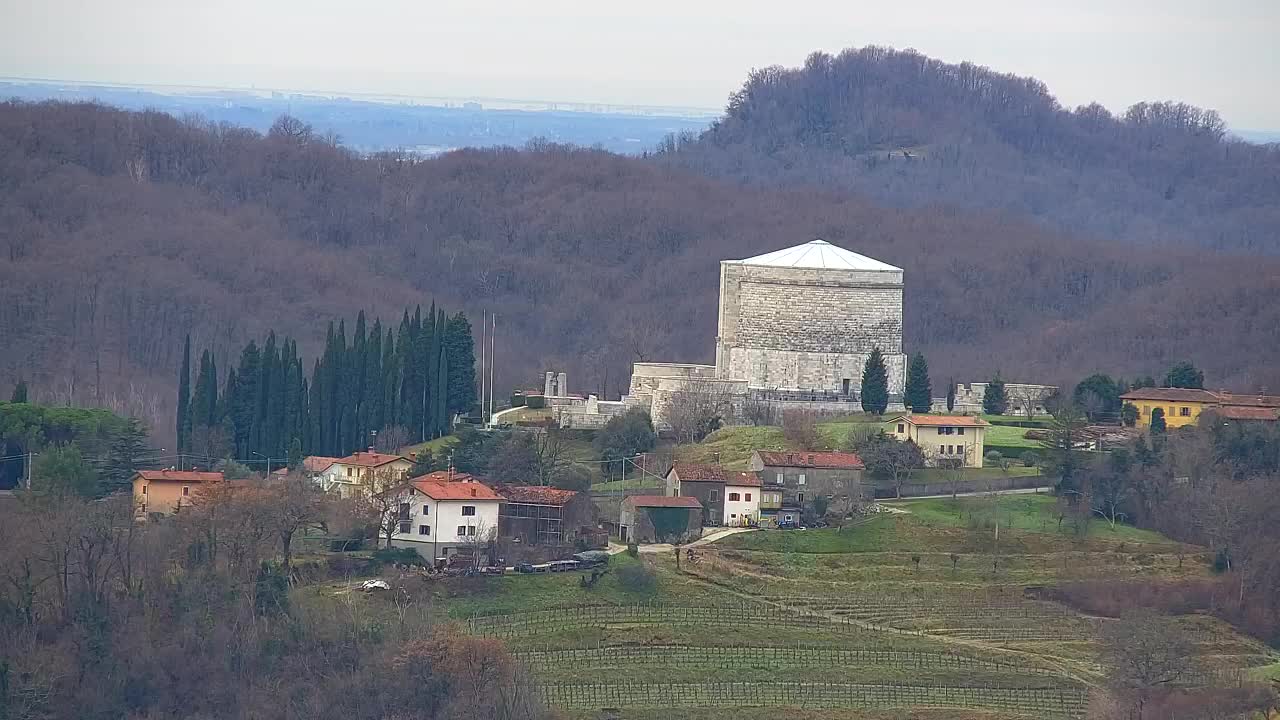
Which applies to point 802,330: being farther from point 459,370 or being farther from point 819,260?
point 459,370

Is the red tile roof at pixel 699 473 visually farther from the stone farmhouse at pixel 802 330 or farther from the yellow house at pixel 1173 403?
the yellow house at pixel 1173 403

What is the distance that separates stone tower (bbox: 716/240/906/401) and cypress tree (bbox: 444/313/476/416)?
5.58 metres

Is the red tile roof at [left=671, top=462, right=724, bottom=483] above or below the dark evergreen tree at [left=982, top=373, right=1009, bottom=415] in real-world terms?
below

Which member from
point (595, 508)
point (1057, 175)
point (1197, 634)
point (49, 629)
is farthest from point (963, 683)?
point (1057, 175)

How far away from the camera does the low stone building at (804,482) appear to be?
53.2m

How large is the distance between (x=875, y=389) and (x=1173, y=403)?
19.0 feet

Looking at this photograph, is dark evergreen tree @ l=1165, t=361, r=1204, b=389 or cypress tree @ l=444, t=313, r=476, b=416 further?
dark evergreen tree @ l=1165, t=361, r=1204, b=389

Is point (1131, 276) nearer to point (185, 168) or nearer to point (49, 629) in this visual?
point (185, 168)

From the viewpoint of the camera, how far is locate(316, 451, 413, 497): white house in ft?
176

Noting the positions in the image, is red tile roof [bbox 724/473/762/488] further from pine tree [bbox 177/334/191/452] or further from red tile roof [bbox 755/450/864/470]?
pine tree [bbox 177/334/191/452]

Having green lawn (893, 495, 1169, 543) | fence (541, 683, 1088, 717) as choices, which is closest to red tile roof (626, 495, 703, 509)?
green lawn (893, 495, 1169, 543)

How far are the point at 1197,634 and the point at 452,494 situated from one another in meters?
12.4

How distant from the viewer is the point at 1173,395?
60344mm

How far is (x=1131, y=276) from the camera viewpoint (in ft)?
313
